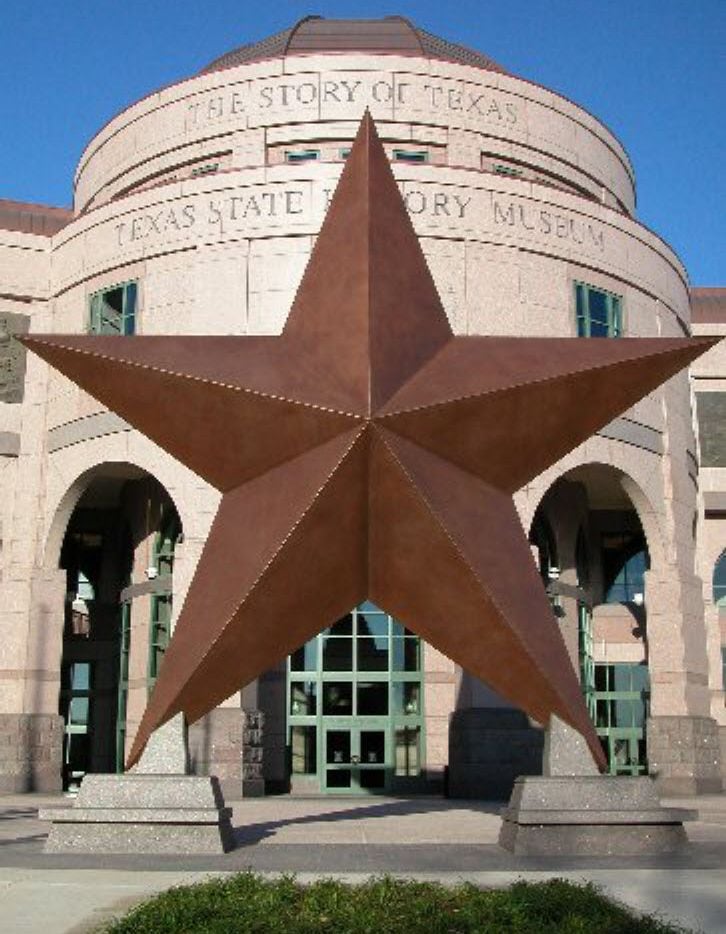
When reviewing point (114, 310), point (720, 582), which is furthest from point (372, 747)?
point (720, 582)

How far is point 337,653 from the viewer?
27.1 m

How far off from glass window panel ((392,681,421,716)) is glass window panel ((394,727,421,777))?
43cm

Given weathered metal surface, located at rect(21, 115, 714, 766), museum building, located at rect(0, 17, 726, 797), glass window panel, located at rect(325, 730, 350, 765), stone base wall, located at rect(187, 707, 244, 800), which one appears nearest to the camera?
weathered metal surface, located at rect(21, 115, 714, 766)

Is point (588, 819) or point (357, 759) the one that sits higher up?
point (588, 819)

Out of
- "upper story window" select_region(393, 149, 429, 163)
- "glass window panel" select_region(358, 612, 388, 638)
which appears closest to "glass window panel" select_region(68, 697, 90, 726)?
Result: "glass window panel" select_region(358, 612, 388, 638)

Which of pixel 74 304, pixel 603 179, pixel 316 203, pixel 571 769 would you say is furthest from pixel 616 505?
pixel 571 769

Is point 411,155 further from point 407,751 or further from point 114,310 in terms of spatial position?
point 407,751

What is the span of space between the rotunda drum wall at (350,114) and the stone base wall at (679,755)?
16184 millimetres

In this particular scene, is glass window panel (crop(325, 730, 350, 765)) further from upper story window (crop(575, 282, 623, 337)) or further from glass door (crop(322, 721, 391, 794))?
upper story window (crop(575, 282, 623, 337))

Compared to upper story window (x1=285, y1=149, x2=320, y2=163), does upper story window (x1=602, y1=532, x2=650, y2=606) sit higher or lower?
lower

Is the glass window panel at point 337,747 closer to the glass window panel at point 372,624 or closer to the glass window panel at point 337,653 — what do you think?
the glass window panel at point 337,653

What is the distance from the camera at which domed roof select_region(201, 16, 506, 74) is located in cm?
3538

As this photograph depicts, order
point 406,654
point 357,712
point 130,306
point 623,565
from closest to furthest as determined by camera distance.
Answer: point 357,712 < point 406,654 < point 130,306 < point 623,565

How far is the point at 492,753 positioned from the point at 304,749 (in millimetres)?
4837
